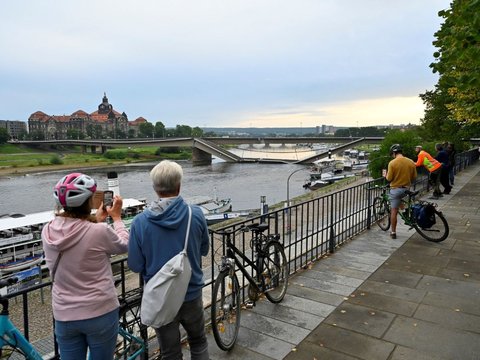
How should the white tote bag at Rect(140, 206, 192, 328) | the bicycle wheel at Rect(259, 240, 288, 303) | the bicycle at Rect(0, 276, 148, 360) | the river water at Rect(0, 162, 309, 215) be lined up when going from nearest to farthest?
1. the white tote bag at Rect(140, 206, 192, 328)
2. the bicycle at Rect(0, 276, 148, 360)
3. the bicycle wheel at Rect(259, 240, 288, 303)
4. the river water at Rect(0, 162, 309, 215)

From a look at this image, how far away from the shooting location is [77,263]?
2375mm

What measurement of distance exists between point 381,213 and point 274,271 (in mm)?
4770

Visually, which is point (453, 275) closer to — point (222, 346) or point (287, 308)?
point (287, 308)

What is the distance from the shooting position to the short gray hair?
2645 mm

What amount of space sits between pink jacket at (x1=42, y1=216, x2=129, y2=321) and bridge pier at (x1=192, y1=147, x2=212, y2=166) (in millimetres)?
77466

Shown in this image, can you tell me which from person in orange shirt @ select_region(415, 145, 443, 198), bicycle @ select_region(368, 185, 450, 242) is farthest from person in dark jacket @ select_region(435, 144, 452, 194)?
bicycle @ select_region(368, 185, 450, 242)

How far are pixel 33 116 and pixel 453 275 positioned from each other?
18314 cm

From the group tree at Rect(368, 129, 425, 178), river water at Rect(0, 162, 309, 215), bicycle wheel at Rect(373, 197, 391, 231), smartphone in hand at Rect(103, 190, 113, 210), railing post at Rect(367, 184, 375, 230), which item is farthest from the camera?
river water at Rect(0, 162, 309, 215)

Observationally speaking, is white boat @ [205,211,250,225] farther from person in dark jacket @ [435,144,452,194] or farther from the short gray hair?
the short gray hair

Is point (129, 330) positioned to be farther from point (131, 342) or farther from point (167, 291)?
point (167, 291)

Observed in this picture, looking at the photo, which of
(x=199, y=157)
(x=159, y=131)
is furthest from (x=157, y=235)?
(x=159, y=131)

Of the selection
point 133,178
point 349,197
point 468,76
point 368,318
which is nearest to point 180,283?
point 368,318

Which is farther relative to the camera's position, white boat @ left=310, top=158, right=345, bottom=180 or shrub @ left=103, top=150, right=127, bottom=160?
shrub @ left=103, top=150, right=127, bottom=160

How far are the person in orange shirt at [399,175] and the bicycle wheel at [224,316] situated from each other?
192 inches
